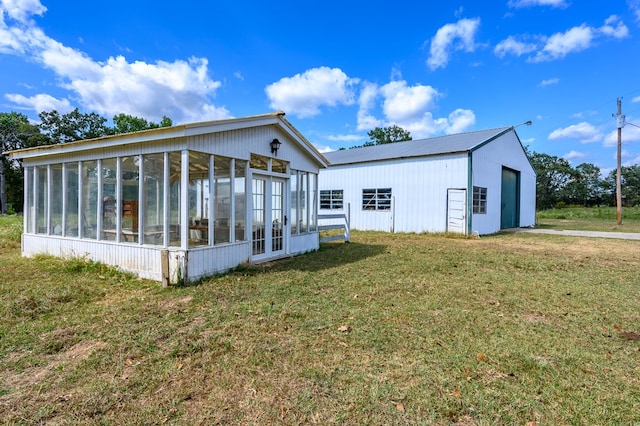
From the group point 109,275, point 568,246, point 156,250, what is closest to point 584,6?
point 568,246

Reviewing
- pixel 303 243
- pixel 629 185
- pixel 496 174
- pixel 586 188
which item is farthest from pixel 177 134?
pixel 629 185

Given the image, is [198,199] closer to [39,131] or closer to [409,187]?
[409,187]

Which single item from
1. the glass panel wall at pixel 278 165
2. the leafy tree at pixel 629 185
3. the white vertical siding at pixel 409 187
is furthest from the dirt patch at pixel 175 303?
the leafy tree at pixel 629 185

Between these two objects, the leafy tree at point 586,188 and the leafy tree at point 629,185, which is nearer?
the leafy tree at point 586,188

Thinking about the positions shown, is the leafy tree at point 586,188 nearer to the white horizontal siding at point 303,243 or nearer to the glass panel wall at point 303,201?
the white horizontal siding at point 303,243

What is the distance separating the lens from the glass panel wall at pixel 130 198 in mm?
6273

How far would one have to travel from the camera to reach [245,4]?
9.84 meters

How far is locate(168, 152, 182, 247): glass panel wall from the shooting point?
5.84 m

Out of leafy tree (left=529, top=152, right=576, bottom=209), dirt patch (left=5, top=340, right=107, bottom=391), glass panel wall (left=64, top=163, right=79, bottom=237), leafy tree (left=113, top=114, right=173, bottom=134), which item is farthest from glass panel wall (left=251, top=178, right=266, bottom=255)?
leafy tree (left=529, top=152, right=576, bottom=209)

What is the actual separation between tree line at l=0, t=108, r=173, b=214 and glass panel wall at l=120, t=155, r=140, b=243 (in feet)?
125

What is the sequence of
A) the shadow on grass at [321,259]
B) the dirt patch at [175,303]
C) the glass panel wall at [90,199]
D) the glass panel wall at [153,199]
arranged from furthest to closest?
the glass panel wall at [90,199] < the shadow on grass at [321,259] < the glass panel wall at [153,199] < the dirt patch at [175,303]

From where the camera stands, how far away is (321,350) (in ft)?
10.3

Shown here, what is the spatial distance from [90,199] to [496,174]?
17031 mm

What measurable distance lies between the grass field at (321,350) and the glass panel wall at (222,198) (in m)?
0.91
